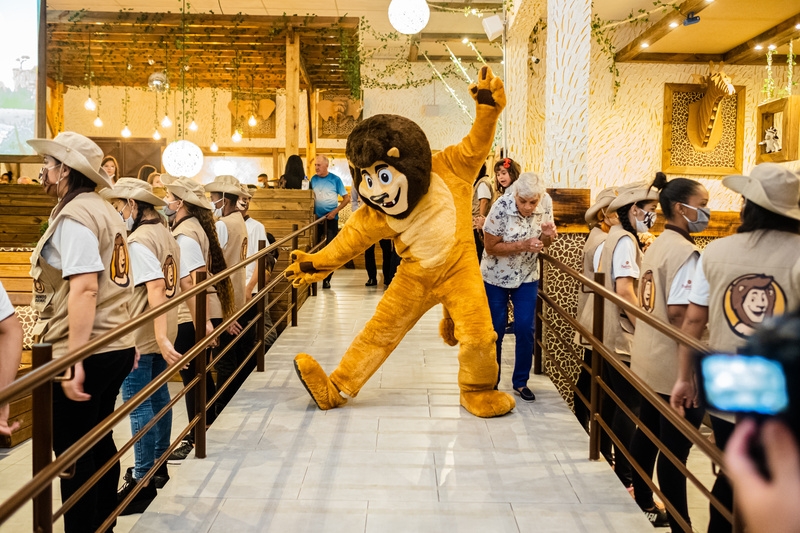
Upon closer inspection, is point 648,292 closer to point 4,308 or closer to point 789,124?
point 4,308

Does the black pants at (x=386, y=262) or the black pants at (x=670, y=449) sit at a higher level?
the black pants at (x=386, y=262)

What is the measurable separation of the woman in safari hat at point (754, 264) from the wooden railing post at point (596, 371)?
0.94 metres

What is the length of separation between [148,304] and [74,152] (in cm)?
106

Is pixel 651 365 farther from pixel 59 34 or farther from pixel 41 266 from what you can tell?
pixel 59 34

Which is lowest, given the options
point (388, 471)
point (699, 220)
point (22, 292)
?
point (388, 471)

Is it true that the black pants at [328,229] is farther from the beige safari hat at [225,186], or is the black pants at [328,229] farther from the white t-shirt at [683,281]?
the white t-shirt at [683,281]

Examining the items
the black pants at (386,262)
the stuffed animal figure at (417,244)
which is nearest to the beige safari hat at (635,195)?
the stuffed animal figure at (417,244)

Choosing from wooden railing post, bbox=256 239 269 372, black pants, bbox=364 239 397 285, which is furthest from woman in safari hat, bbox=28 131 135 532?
black pants, bbox=364 239 397 285

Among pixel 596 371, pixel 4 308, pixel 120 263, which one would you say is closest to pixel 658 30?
pixel 596 371

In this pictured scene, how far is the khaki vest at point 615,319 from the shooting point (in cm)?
371

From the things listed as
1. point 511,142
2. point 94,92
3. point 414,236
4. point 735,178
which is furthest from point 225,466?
point 94,92

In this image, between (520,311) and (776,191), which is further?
(520,311)

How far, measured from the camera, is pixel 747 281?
227cm

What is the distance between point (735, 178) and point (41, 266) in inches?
100
